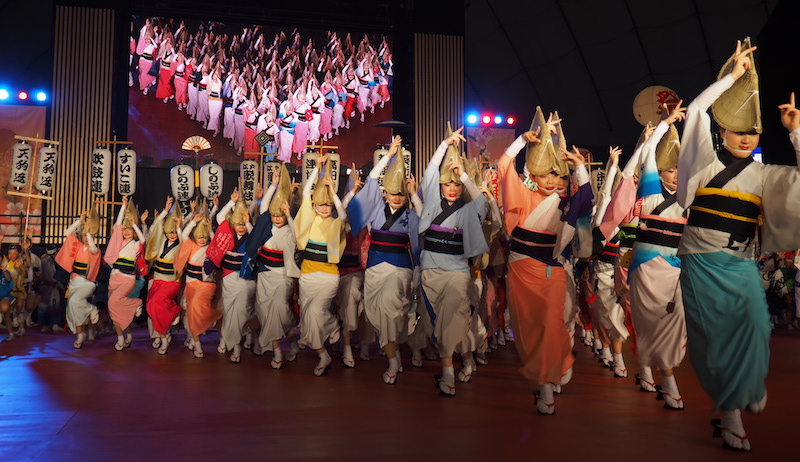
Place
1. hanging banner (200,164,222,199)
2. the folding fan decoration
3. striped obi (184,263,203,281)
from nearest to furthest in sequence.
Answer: striped obi (184,263,203,281) < hanging banner (200,164,222,199) < the folding fan decoration

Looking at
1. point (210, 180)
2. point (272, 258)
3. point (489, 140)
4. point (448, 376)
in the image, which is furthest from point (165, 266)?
point (489, 140)

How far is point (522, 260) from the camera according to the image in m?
4.24

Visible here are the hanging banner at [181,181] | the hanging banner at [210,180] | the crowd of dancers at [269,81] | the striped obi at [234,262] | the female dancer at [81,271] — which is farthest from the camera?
the crowd of dancers at [269,81]

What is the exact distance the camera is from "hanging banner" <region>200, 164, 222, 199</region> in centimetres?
1214

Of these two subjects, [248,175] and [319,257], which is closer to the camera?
[319,257]

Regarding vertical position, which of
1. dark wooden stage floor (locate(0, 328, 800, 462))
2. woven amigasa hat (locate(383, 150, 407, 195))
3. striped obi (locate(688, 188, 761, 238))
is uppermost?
woven amigasa hat (locate(383, 150, 407, 195))

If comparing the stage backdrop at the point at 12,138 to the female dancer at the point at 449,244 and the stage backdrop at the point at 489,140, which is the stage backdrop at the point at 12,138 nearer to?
the stage backdrop at the point at 489,140

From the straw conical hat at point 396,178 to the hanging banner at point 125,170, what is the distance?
7675 millimetres

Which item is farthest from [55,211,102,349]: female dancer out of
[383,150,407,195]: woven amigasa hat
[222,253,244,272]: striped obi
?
[383,150,407,195]: woven amigasa hat

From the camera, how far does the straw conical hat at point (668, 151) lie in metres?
4.55

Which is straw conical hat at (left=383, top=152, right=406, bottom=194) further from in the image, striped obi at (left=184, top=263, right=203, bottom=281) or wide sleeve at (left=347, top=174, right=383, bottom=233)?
striped obi at (left=184, top=263, right=203, bottom=281)

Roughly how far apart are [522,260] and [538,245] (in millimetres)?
132

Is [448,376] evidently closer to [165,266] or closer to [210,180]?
[165,266]

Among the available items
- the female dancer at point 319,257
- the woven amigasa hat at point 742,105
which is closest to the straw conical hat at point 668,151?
the woven amigasa hat at point 742,105
